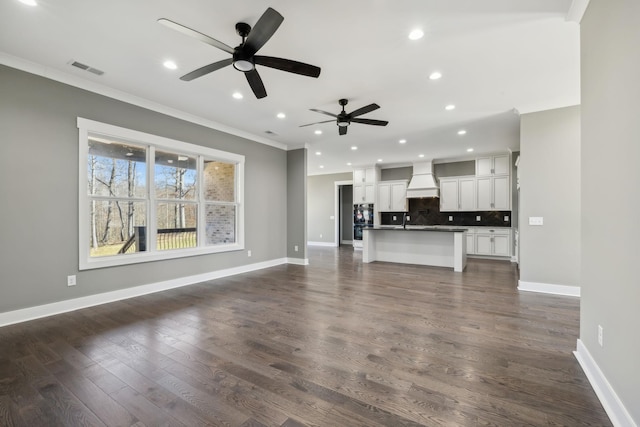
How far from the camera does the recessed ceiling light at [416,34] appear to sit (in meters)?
2.50

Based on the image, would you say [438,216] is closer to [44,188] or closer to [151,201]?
[151,201]

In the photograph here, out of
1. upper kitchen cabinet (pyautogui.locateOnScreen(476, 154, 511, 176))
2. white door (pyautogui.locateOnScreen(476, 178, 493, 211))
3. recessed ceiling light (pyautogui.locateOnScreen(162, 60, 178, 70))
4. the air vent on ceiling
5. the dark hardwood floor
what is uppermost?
recessed ceiling light (pyautogui.locateOnScreen(162, 60, 178, 70))

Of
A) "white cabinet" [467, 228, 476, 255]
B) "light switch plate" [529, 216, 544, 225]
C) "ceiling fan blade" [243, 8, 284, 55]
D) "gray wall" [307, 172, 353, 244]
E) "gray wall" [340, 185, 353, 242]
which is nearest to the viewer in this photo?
"ceiling fan blade" [243, 8, 284, 55]

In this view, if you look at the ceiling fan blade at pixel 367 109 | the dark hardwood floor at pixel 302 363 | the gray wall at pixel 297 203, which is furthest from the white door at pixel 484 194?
the ceiling fan blade at pixel 367 109

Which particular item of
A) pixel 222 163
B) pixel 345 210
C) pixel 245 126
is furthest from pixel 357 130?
pixel 345 210

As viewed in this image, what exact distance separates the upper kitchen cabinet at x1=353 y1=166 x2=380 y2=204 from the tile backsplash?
2.68 feet

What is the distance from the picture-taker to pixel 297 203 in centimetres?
671

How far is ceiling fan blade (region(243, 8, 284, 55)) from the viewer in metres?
1.91

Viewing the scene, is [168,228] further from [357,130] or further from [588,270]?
[588,270]

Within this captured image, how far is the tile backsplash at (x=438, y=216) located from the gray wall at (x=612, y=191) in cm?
604

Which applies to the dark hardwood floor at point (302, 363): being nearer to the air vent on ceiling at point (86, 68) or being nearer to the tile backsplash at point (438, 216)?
the air vent on ceiling at point (86, 68)

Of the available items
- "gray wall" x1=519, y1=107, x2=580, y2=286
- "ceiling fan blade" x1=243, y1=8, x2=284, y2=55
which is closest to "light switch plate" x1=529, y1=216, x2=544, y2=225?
"gray wall" x1=519, y1=107, x2=580, y2=286

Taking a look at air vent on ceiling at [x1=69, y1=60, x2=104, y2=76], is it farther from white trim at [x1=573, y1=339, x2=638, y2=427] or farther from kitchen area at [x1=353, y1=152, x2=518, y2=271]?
kitchen area at [x1=353, y1=152, x2=518, y2=271]

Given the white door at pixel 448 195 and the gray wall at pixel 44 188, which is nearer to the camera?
the gray wall at pixel 44 188
